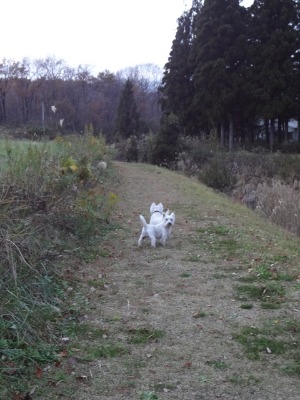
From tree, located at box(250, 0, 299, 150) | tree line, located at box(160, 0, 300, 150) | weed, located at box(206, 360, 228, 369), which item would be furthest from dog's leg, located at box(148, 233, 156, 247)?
tree, located at box(250, 0, 299, 150)

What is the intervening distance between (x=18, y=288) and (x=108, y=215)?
13.6 feet

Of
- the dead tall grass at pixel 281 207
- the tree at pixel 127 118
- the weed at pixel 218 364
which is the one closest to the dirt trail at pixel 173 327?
the weed at pixel 218 364

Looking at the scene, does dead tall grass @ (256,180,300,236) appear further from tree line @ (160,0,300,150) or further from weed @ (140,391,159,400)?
tree line @ (160,0,300,150)

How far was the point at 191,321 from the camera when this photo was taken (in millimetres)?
4000

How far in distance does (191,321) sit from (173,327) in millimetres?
199

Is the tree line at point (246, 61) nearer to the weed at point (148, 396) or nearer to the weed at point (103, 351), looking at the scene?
the weed at point (103, 351)

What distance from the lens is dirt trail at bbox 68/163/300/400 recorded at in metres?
2.99

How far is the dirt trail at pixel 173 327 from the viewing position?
118 inches

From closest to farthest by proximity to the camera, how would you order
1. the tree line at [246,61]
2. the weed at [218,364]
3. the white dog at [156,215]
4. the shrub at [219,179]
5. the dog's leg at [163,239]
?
the weed at [218,364]
the dog's leg at [163,239]
the white dog at [156,215]
the shrub at [219,179]
the tree line at [246,61]

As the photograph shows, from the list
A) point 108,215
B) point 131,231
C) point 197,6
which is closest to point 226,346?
point 131,231

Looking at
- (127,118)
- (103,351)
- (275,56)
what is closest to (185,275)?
(103,351)

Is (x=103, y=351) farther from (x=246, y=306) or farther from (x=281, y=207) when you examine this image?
(x=281, y=207)

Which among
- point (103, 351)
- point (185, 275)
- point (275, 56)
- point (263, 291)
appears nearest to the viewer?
point (103, 351)

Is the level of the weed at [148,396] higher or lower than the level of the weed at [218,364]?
lower
